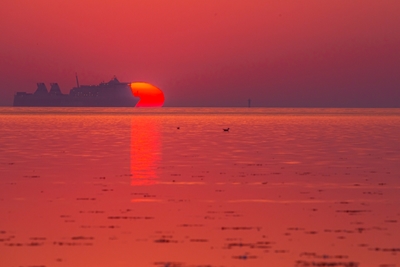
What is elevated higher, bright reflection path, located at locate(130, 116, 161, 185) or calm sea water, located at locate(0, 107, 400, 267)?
bright reflection path, located at locate(130, 116, 161, 185)

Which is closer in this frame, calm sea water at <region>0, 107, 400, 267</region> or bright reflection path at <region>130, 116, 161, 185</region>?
calm sea water at <region>0, 107, 400, 267</region>

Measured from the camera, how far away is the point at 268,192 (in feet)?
67.1

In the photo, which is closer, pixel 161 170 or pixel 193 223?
pixel 193 223

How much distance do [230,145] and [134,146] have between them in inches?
245

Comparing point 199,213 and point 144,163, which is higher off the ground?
point 144,163

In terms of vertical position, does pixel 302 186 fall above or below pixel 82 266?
above

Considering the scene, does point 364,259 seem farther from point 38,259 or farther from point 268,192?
point 268,192

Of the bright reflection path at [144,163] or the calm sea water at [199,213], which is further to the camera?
the bright reflection path at [144,163]

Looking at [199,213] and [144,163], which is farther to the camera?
[144,163]

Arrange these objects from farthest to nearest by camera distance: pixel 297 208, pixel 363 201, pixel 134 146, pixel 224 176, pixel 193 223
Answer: pixel 134 146 → pixel 224 176 → pixel 363 201 → pixel 297 208 → pixel 193 223

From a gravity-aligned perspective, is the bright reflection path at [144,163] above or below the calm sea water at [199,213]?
above

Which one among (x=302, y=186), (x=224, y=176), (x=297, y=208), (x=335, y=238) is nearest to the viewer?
(x=335, y=238)

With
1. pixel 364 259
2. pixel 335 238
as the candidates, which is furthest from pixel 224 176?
pixel 364 259

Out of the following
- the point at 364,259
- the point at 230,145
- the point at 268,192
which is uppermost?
the point at 230,145
